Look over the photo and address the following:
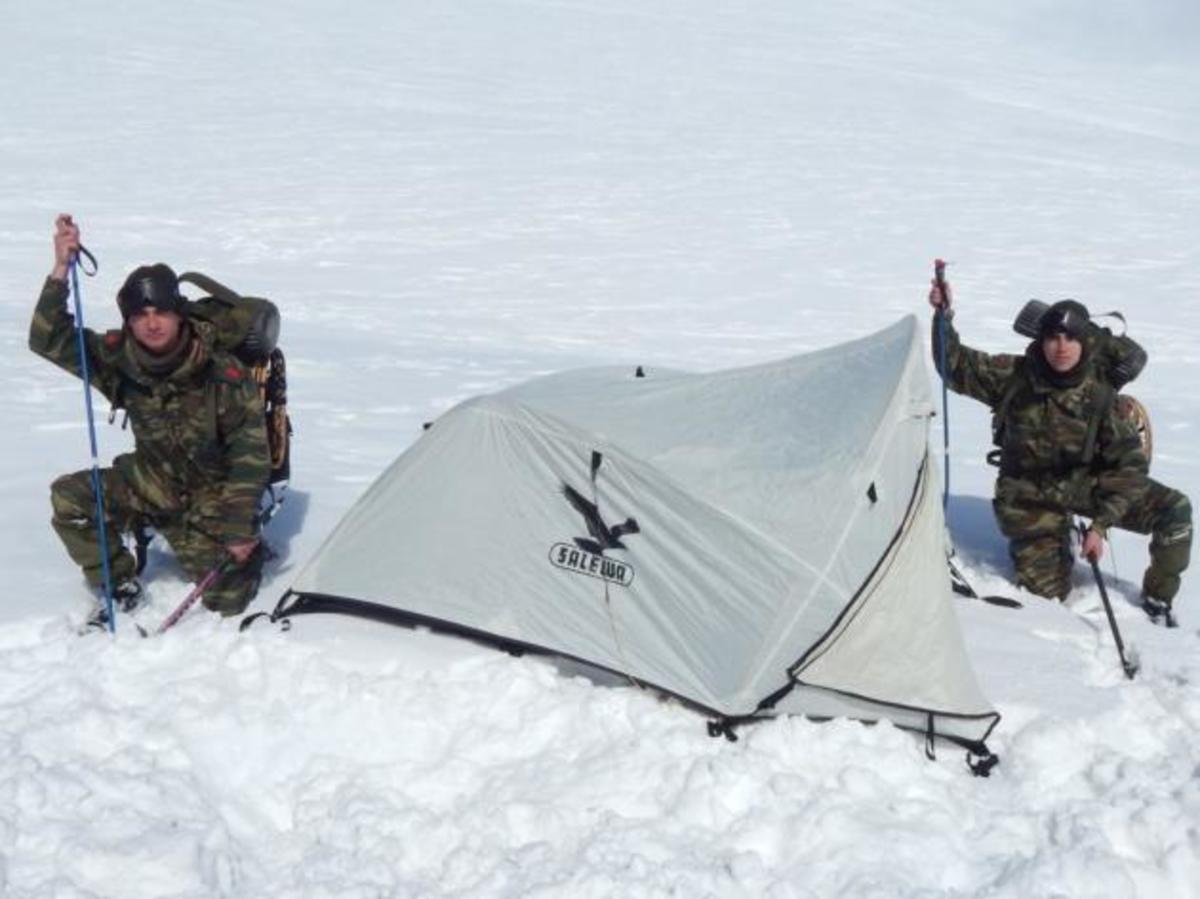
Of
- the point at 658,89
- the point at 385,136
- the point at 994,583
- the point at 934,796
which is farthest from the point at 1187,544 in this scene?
the point at 658,89

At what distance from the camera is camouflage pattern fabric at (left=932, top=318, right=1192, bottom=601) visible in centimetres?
674

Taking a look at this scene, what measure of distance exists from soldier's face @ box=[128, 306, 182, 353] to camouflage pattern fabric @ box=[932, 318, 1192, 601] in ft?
11.9

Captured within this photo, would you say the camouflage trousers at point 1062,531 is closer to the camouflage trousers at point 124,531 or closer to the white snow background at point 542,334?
the white snow background at point 542,334

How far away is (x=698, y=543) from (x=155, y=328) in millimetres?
2360

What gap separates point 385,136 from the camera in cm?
2250

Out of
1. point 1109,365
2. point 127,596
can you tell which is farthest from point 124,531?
point 1109,365

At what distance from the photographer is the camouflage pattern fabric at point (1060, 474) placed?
6.74m

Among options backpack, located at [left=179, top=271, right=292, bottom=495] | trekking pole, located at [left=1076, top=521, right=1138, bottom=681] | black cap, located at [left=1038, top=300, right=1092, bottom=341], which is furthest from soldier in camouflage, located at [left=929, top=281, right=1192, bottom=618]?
backpack, located at [left=179, top=271, right=292, bottom=495]

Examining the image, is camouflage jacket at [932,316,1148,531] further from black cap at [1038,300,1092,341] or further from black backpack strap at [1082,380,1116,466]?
black cap at [1038,300,1092,341]

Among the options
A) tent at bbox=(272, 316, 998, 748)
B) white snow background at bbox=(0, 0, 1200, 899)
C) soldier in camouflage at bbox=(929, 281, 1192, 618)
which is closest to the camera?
white snow background at bbox=(0, 0, 1200, 899)

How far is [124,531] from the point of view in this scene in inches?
251

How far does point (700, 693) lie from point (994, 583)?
2.30m

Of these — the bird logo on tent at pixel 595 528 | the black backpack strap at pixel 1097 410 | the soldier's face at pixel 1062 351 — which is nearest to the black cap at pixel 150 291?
the bird logo on tent at pixel 595 528

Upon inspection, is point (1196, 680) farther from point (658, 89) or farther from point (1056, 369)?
point (658, 89)
